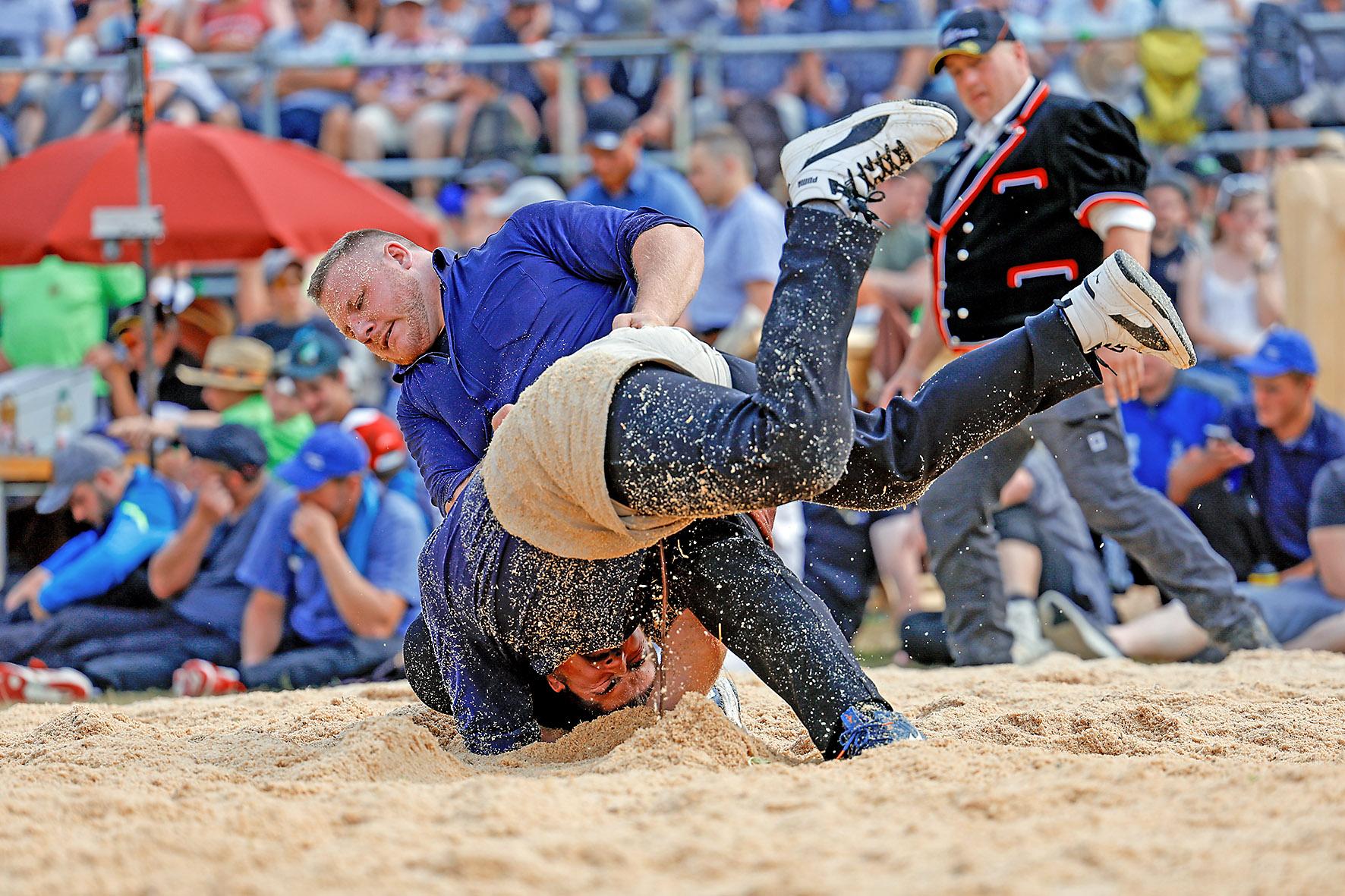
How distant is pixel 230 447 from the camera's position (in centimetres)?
684

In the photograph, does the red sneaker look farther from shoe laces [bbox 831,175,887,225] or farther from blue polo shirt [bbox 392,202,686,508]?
shoe laces [bbox 831,175,887,225]

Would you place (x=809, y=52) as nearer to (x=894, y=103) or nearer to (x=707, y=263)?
(x=707, y=263)

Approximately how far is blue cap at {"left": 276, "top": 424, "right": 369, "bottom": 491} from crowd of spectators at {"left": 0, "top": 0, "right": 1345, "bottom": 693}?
12mm

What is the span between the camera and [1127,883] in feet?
7.41

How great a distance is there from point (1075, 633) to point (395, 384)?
2.88 m

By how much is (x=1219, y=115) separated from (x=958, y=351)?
5114 millimetres

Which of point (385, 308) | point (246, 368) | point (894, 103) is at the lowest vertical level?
point (246, 368)

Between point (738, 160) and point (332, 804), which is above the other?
point (738, 160)

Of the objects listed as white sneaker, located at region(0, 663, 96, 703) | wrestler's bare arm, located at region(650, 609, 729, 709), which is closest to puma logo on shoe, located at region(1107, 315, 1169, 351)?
wrestler's bare arm, located at region(650, 609, 729, 709)

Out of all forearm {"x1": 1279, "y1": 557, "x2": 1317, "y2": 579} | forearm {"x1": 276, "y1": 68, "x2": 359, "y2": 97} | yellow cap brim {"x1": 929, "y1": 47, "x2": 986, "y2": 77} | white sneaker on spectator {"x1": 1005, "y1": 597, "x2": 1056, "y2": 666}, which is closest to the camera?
yellow cap brim {"x1": 929, "y1": 47, "x2": 986, "y2": 77}

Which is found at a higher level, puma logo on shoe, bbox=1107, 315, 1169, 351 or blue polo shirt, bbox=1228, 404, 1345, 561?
puma logo on shoe, bbox=1107, 315, 1169, 351

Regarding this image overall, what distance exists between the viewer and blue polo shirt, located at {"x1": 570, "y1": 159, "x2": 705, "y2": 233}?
853 centimetres

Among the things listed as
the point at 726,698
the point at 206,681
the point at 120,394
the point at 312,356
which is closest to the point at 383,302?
the point at 726,698

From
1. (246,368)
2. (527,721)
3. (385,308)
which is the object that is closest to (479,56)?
(246,368)
